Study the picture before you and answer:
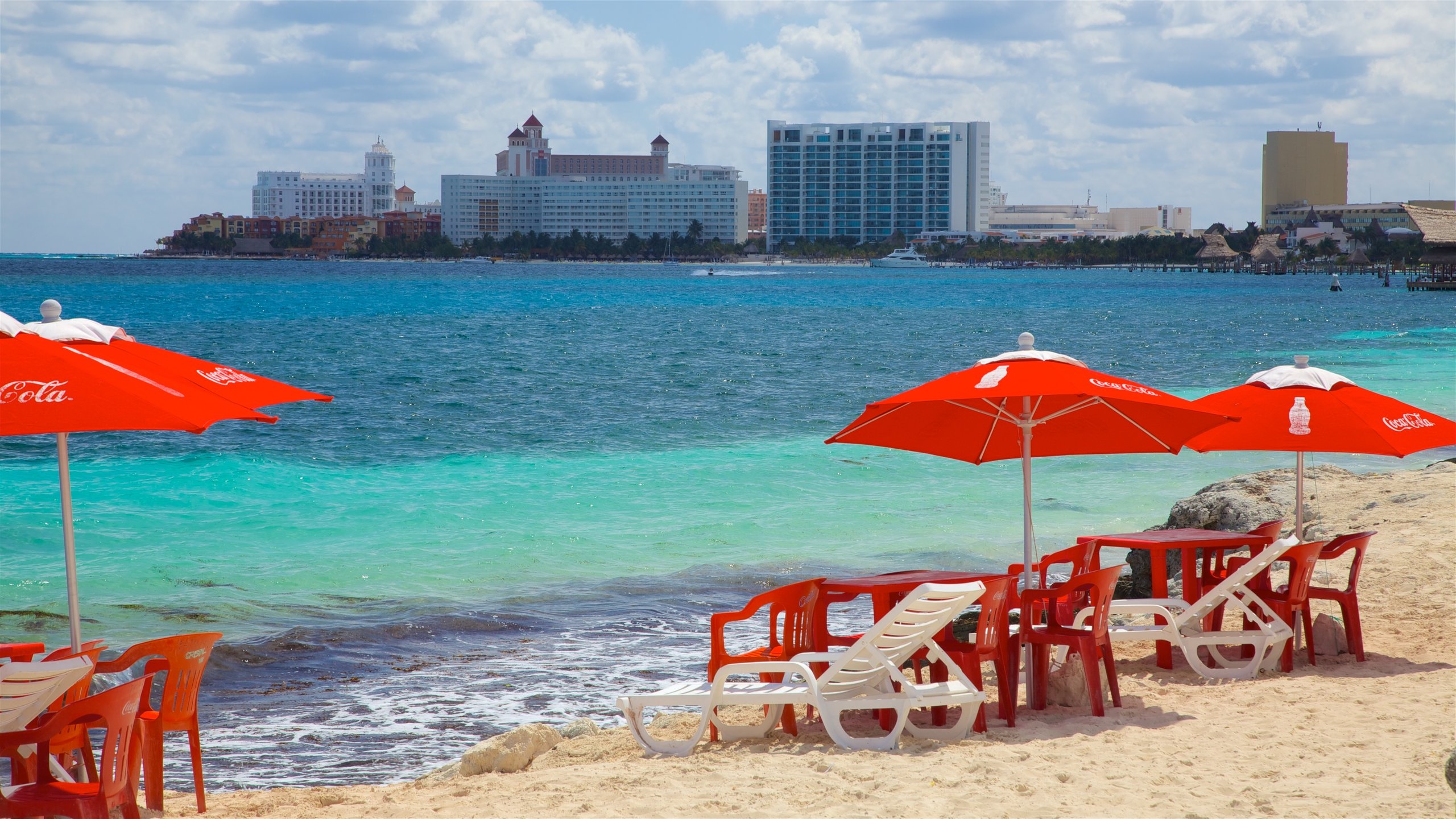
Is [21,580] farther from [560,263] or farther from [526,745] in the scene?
[560,263]

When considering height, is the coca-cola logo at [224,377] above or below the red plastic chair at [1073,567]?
above

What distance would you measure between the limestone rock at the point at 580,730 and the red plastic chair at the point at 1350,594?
3894 millimetres

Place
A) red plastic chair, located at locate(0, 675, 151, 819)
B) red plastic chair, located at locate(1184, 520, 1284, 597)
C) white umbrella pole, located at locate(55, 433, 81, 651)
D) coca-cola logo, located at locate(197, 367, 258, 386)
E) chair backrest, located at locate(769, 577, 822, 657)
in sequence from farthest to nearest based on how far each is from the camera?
red plastic chair, located at locate(1184, 520, 1284, 597) < chair backrest, located at locate(769, 577, 822, 657) < coca-cola logo, located at locate(197, 367, 258, 386) < white umbrella pole, located at locate(55, 433, 81, 651) < red plastic chair, located at locate(0, 675, 151, 819)

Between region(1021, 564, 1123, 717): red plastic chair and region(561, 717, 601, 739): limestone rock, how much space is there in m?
2.10

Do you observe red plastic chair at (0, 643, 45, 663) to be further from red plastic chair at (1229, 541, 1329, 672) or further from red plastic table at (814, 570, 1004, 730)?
red plastic chair at (1229, 541, 1329, 672)

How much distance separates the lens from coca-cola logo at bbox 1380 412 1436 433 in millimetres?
6340

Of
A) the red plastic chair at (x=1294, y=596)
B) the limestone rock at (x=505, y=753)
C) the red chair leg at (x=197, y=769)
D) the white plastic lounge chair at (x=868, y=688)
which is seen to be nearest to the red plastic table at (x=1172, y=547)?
the red plastic chair at (x=1294, y=596)

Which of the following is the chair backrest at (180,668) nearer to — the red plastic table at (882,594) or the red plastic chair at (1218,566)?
the red plastic table at (882,594)

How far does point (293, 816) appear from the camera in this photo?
4.93 m

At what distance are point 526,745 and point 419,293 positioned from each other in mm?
80816

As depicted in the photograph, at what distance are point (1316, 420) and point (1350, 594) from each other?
38.5 inches

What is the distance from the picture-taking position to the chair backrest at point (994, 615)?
17.2ft

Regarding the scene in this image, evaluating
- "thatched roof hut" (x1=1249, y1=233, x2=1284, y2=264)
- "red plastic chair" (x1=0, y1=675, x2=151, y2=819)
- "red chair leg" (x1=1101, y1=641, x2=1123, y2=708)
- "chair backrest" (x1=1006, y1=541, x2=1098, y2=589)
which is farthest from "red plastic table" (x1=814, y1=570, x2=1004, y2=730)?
"thatched roof hut" (x1=1249, y1=233, x2=1284, y2=264)

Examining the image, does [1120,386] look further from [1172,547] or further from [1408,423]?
[1408,423]
